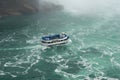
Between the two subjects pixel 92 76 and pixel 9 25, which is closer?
pixel 92 76

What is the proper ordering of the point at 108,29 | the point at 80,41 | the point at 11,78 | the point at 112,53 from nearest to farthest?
the point at 11,78, the point at 112,53, the point at 80,41, the point at 108,29

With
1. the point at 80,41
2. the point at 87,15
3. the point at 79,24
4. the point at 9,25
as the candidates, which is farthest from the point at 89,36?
the point at 9,25

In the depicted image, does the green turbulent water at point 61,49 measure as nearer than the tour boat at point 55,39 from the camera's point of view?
Yes

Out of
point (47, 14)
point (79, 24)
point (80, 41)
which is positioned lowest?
point (80, 41)

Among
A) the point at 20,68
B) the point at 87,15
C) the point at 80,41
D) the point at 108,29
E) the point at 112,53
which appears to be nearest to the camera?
the point at 20,68

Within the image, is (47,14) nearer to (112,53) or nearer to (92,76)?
(112,53)

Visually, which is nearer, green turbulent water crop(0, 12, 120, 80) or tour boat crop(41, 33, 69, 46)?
green turbulent water crop(0, 12, 120, 80)

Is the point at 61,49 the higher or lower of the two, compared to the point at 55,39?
lower

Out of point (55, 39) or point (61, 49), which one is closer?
point (61, 49)
